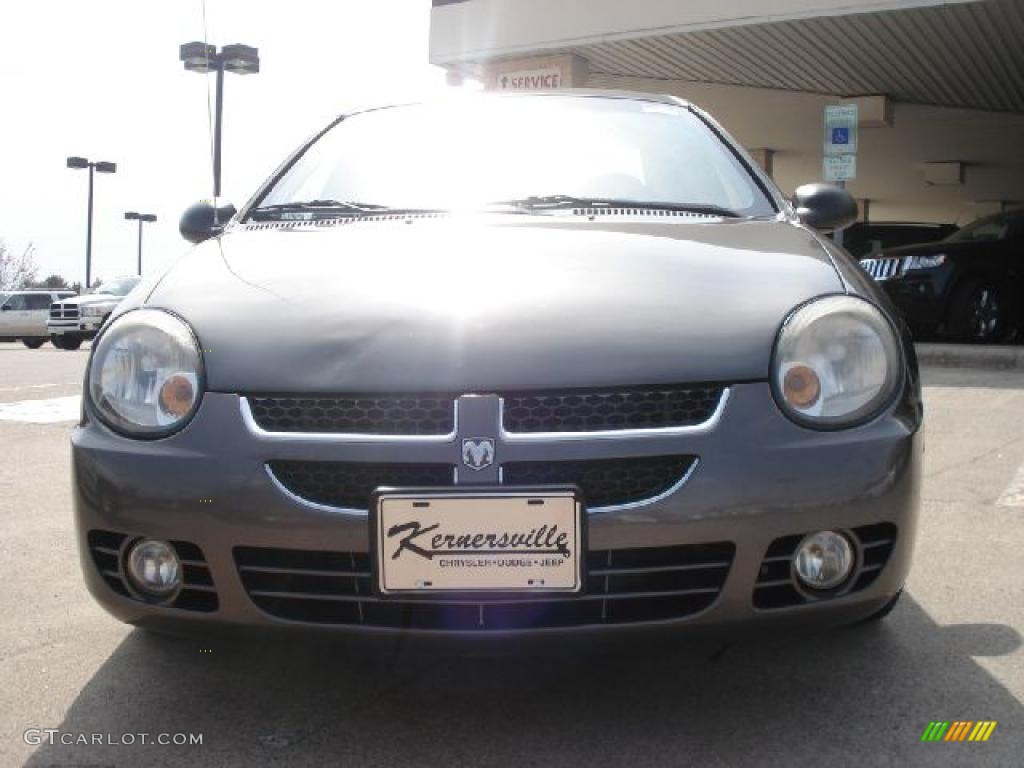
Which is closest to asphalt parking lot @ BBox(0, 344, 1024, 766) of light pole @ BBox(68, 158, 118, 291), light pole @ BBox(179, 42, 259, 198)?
light pole @ BBox(179, 42, 259, 198)

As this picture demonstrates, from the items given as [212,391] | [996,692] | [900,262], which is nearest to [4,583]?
[212,391]

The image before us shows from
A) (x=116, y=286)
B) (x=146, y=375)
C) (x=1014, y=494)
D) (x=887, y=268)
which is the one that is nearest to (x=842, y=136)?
(x=887, y=268)

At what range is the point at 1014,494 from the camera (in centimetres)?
422

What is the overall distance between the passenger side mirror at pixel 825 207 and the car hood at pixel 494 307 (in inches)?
25.4

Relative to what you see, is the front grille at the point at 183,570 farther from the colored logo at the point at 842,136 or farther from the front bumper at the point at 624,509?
the colored logo at the point at 842,136

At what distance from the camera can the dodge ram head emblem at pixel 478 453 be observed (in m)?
1.85

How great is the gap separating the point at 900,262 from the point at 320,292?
30.1 feet

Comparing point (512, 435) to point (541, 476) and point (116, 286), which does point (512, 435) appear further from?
point (116, 286)

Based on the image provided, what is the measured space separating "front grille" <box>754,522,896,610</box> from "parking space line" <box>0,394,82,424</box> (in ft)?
17.8

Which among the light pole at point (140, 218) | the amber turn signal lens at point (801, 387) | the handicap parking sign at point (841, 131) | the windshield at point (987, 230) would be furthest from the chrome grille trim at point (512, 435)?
the light pole at point (140, 218)

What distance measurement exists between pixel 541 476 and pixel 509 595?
0.21 meters

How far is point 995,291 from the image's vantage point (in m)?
10.2

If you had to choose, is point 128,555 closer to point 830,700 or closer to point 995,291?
point 830,700

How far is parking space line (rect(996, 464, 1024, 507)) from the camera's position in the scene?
407 centimetres
